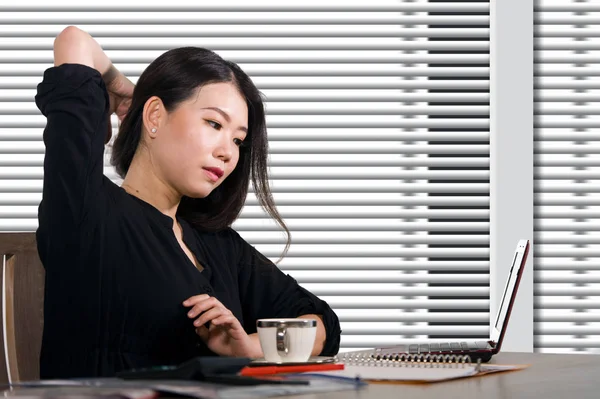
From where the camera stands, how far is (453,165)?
2424mm

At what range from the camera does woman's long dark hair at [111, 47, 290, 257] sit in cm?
163

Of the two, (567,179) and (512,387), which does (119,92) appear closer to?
(512,387)

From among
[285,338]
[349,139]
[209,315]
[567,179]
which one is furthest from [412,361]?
[567,179]

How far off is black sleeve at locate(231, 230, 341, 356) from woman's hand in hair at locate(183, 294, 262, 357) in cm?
27

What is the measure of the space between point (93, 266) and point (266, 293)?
1.44 ft

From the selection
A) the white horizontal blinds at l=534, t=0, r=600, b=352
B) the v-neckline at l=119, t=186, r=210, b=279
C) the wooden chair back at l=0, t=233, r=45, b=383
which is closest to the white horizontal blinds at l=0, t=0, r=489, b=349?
the white horizontal blinds at l=534, t=0, r=600, b=352

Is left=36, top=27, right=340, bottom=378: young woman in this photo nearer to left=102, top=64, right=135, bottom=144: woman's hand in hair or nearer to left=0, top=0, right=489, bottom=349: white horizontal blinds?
left=102, top=64, right=135, bottom=144: woman's hand in hair

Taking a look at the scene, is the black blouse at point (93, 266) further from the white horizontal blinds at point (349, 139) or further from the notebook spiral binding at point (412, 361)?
A: the white horizontal blinds at point (349, 139)

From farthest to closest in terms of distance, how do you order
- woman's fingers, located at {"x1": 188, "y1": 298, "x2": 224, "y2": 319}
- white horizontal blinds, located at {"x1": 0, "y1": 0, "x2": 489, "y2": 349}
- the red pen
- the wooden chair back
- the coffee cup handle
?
white horizontal blinds, located at {"x1": 0, "y1": 0, "x2": 489, "y2": 349}, the wooden chair back, woman's fingers, located at {"x1": 188, "y1": 298, "x2": 224, "y2": 319}, the coffee cup handle, the red pen

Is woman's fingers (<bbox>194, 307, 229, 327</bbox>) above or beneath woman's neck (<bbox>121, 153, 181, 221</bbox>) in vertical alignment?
beneath

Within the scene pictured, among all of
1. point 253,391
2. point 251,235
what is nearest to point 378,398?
point 253,391

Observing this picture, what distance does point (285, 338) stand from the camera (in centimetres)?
114

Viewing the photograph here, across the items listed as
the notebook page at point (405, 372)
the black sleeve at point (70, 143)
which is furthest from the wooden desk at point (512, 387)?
the black sleeve at point (70, 143)

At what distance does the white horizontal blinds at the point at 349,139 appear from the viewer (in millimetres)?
2414
